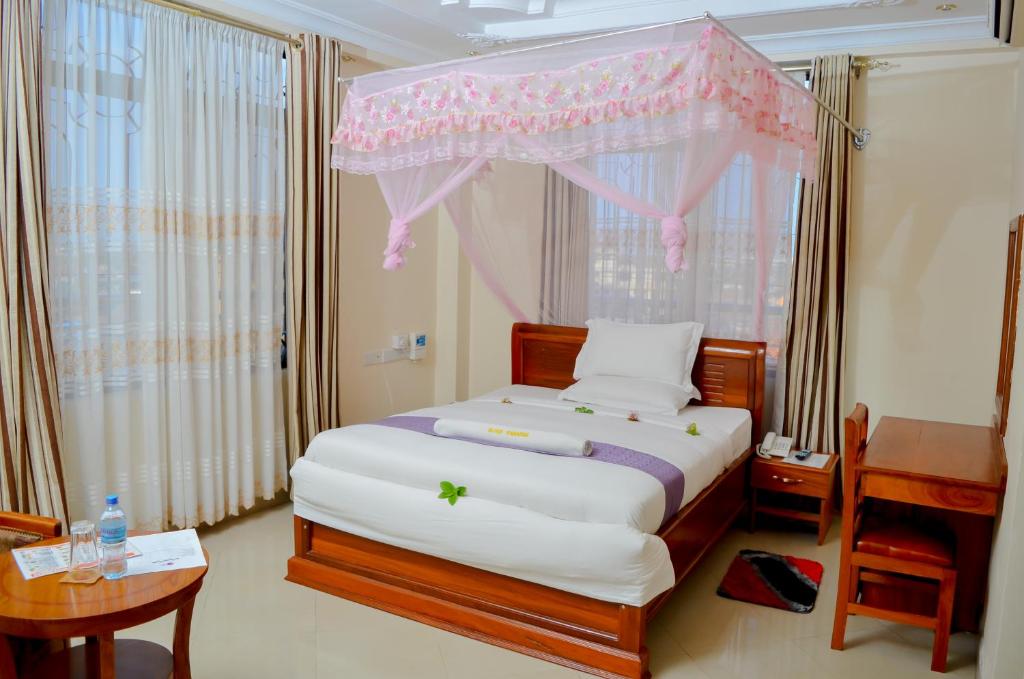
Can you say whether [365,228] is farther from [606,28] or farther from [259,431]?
[606,28]

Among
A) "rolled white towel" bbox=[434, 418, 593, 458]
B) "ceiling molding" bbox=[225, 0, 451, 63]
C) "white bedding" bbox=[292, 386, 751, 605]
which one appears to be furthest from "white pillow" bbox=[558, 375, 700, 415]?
"ceiling molding" bbox=[225, 0, 451, 63]

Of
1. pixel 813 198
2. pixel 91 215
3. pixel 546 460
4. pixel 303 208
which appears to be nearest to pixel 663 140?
pixel 546 460

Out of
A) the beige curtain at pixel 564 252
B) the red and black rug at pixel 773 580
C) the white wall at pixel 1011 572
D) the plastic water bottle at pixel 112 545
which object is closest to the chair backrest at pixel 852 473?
the white wall at pixel 1011 572

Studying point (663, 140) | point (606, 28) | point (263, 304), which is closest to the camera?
point (663, 140)

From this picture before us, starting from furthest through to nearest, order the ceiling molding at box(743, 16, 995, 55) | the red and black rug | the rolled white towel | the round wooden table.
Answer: the ceiling molding at box(743, 16, 995, 55)
the red and black rug
the rolled white towel
the round wooden table

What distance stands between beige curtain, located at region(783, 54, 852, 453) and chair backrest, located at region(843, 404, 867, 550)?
1.43 meters

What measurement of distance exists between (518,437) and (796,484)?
5.33ft

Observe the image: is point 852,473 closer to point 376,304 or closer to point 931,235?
point 931,235

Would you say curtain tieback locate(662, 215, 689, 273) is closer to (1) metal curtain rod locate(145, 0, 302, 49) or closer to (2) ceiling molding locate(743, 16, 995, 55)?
(2) ceiling molding locate(743, 16, 995, 55)

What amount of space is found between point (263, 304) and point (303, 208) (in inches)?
21.3

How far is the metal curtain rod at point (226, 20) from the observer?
3510 mm

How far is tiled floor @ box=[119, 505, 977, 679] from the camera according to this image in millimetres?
2775

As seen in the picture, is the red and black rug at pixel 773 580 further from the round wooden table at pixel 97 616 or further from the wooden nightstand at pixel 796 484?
the round wooden table at pixel 97 616

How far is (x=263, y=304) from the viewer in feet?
13.3
